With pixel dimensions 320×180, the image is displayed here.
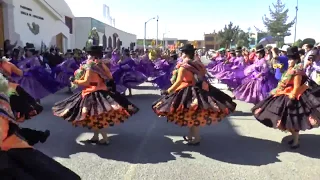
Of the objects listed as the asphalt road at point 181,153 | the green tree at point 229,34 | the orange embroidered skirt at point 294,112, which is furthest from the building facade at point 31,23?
the green tree at point 229,34

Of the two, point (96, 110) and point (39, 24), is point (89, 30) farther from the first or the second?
point (96, 110)

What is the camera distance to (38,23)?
2623 centimetres

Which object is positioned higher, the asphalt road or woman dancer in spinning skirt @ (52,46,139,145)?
woman dancer in spinning skirt @ (52,46,139,145)

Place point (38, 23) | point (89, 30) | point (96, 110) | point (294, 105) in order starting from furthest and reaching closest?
point (89, 30), point (38, 23), point (294, 105), point (96, 110)

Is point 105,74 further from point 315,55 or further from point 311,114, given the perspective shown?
point 315,55

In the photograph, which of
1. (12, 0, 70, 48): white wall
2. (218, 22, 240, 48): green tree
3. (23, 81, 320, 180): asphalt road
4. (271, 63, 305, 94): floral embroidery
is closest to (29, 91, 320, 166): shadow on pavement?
(23, 81, 320, 180): asphalt road

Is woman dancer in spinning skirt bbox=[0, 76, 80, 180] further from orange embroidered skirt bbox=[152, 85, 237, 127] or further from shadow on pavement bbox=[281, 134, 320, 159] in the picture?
shadow on pavement bbox=[281, 134, 320, 159]

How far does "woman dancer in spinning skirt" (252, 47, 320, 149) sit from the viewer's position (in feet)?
19.7

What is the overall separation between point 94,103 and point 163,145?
1409 mm

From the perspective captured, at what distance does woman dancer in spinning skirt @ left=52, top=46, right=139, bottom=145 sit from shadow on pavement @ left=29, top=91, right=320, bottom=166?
1.58ft

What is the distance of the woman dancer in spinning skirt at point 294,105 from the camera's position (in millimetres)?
6005

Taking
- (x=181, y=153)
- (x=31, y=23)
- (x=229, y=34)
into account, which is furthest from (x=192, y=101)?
(x=229, y=34)

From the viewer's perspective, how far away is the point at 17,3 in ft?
71.9

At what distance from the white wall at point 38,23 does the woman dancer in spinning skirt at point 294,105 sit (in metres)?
18.6
